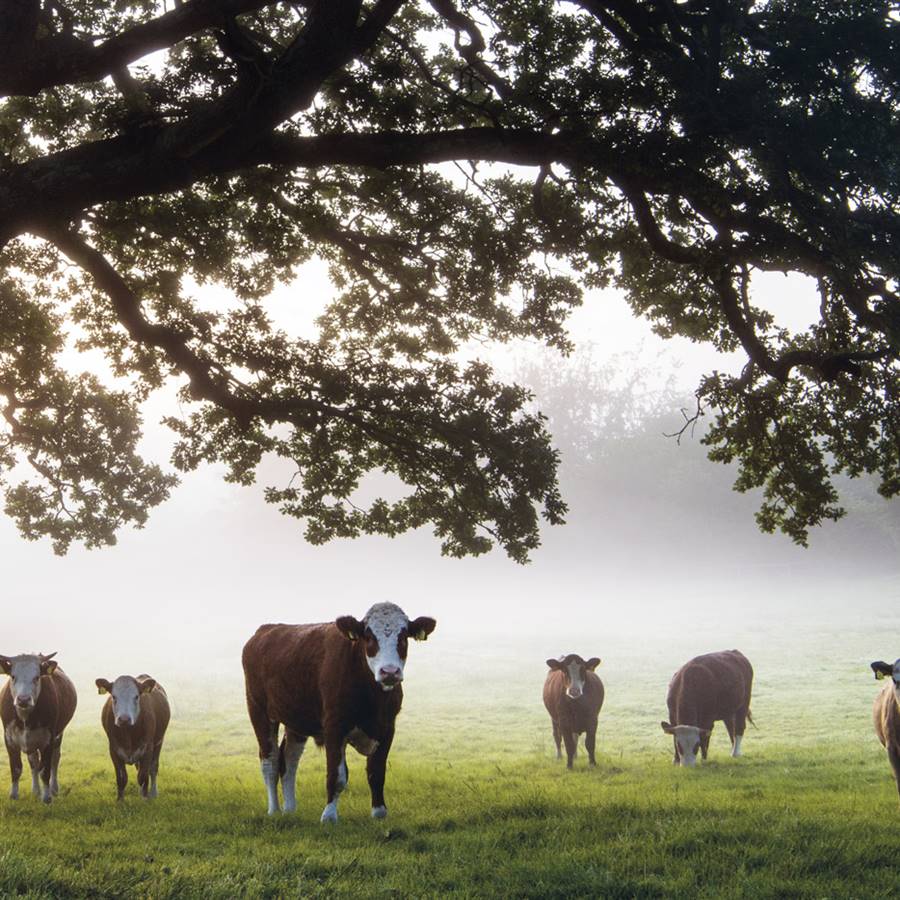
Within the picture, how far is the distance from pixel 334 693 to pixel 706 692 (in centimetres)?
877

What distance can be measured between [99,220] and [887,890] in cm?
1270

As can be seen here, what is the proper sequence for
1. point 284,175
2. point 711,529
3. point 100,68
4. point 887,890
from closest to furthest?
point 887,890 → point 100,68 → point 284,175 → point 711,529

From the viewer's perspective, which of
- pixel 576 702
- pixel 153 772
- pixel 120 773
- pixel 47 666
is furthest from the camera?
pixel 576 702

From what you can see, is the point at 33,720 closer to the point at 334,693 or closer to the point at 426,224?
the point at 334,693

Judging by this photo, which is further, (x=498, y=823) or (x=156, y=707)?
(x=156, y=707)

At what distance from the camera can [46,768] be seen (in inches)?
518

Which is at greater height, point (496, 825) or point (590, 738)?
point (496, 825)

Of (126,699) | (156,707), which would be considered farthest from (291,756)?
(156,707)

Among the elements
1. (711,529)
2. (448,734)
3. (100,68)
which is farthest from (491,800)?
(711,529)

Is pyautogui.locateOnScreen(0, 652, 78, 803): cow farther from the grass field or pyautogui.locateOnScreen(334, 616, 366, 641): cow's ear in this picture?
pyautogui.locateOnScreen(334, 616, 366, 641): cow's ear

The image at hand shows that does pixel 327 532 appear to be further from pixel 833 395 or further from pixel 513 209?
pixel 833 395

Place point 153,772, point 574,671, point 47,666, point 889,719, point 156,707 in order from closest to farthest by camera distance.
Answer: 1. point 889,719
2. point 47,666
3. point 153,772
4. point 156,707
5. point 574,671

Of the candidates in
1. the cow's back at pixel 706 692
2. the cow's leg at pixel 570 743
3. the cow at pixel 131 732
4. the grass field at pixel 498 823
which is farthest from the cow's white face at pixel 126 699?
the cow's back at pixel 706 692

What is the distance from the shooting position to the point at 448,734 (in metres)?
22.6
